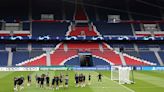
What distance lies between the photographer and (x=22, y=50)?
6356 centimetres

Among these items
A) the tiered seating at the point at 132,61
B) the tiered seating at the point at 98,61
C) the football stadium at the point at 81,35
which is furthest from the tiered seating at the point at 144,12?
the tiered seating at the point at 98,61

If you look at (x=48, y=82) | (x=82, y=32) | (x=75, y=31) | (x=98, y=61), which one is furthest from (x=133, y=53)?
(x=48, y=82)

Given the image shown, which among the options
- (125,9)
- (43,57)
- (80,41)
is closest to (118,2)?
(125,9)

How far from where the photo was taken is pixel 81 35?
6575 cm

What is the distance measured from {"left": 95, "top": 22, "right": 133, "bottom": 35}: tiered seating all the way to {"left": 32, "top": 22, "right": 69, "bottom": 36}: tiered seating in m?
7.21

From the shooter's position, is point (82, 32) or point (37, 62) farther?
point (82, 32)

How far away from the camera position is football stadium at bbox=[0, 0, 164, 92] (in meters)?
61.0

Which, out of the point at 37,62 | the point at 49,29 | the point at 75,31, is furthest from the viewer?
the point at 75,31

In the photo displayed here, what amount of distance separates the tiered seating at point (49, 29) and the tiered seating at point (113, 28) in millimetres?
7206

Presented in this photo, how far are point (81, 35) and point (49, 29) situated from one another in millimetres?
6815

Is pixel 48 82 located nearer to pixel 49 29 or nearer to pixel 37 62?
pixel 37 62

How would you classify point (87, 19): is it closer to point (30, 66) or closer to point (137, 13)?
point (137, 13)

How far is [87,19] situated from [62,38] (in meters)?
8.24

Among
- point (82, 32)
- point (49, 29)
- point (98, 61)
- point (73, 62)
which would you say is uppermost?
point (49, 29)
